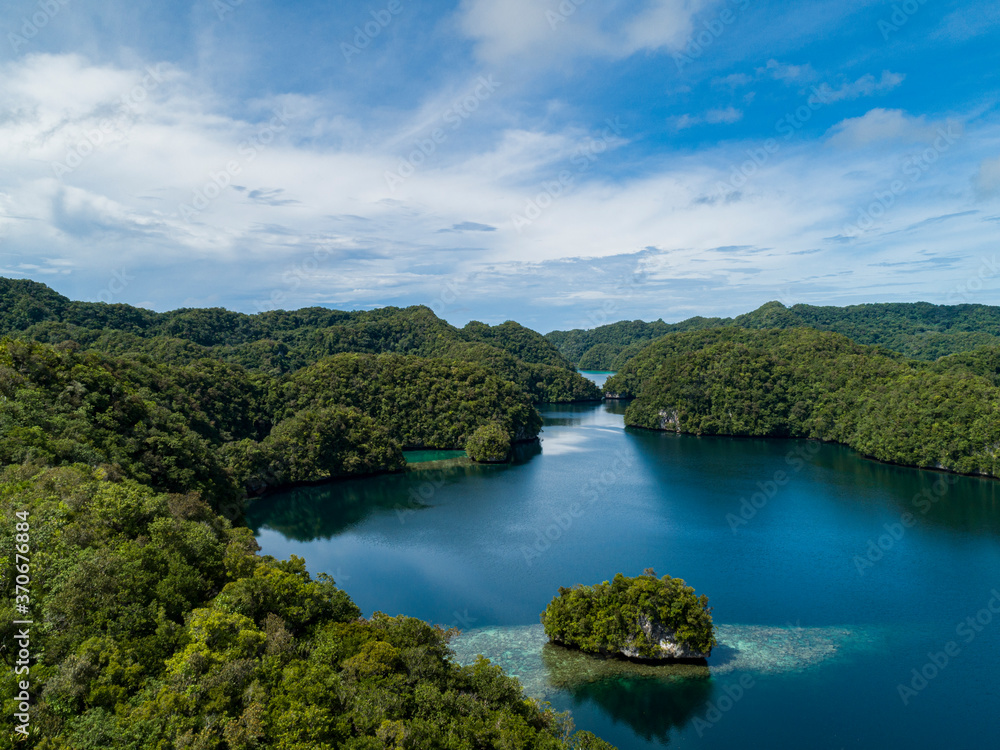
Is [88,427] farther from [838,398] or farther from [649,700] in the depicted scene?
[838,398]

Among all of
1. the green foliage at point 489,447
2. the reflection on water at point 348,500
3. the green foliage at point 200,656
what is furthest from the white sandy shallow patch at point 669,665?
the green foliage at point 489,447

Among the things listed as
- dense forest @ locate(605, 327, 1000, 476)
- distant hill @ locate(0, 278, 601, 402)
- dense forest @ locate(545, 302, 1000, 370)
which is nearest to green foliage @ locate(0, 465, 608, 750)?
dense forest @ locate(605, 327, 1000, 476)

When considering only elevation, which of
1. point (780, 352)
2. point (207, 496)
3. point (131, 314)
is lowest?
point (207, 496)

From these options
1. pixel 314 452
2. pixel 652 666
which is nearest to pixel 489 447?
pixel 314 452

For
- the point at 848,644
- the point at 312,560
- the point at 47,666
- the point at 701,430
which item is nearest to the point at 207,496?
the point at 312,560

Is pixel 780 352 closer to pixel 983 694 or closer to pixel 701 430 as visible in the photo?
→ pixel 701 430

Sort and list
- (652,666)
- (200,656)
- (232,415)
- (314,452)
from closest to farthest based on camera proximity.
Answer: (200,656) → (652,666) → (314,452) → (232,415)
